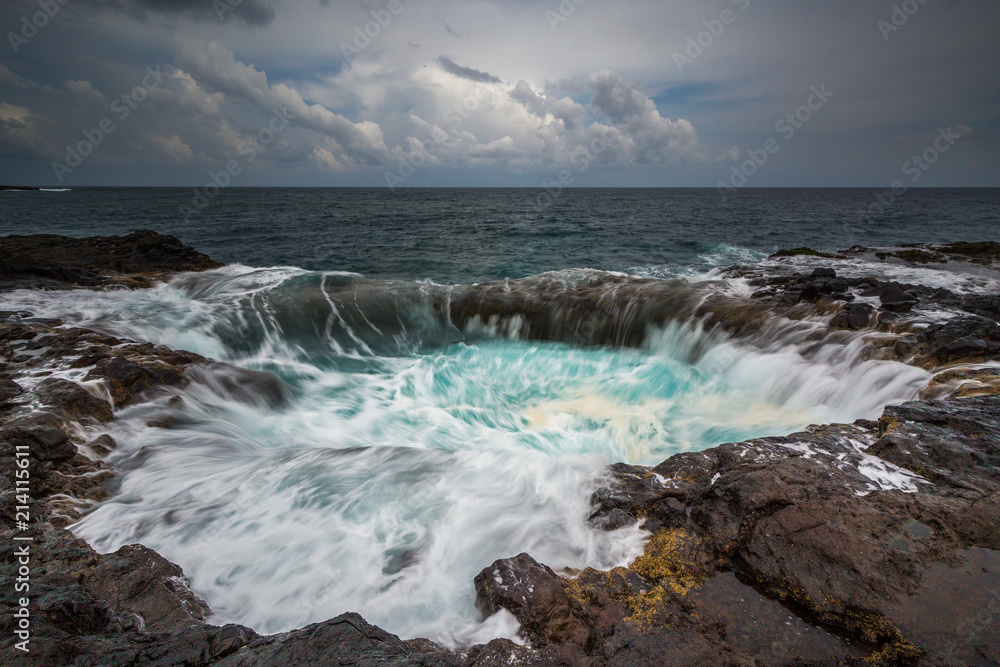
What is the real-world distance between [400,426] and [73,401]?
14.2 feet

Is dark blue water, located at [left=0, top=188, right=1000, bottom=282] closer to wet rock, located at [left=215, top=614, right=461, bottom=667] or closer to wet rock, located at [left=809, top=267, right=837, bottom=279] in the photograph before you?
wet rock, located at [left=809, top=267, right=837, bottom=279]

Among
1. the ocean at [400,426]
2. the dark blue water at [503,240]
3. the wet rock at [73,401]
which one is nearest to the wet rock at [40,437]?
the wet rock at [73,401]

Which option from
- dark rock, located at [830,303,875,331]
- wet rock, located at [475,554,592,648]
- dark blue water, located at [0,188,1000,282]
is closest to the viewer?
wet rock, located at [475,554,592,648]

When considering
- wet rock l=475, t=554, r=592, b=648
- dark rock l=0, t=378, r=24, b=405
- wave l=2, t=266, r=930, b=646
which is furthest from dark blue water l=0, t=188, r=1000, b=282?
wet rock l=475, t=554, r=592, b=648

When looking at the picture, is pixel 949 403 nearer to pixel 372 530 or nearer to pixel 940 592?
pixel 940 592

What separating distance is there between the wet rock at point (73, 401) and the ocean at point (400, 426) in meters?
0.34

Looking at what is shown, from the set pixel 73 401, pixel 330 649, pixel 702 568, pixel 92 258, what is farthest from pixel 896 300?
pixel 92 258

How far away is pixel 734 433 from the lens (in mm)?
6816

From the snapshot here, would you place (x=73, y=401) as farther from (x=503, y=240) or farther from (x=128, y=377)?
(x=503, y=240)

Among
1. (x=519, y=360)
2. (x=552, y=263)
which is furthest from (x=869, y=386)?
(x=552, y=263)

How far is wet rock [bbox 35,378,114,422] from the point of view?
17.7ft

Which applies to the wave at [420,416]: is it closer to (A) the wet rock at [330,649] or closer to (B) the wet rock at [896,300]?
(A) the wet rock at [330,649]

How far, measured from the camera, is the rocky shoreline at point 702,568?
2.49 metres

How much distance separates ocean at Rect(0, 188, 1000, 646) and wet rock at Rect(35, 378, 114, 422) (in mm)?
343
